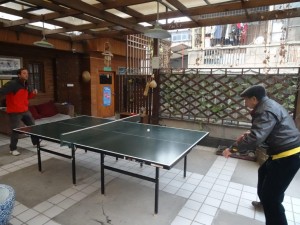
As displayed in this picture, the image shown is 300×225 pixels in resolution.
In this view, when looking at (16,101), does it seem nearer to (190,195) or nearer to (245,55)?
(190,195)

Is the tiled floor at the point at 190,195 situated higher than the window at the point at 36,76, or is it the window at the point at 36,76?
the window at the point at 36,76

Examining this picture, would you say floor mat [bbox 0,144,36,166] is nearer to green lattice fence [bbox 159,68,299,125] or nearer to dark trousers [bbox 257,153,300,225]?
green lattice fence [bbox 159,68,299,125]

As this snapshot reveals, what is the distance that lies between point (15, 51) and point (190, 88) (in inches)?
193

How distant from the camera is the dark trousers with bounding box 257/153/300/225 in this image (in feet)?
5.93

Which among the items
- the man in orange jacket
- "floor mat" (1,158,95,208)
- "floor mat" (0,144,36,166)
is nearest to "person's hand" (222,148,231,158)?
"floor mat" (1,158,95,208)

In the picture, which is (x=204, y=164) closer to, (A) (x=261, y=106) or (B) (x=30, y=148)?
(A) (x=261, y=106)

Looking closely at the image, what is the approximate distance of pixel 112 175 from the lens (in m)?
3.26

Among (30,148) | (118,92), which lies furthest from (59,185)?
(118,92)

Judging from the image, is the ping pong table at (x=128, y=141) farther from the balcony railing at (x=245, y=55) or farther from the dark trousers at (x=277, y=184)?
the balcony railing at (x=245, y=55)

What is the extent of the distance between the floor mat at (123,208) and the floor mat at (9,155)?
80.0 inches

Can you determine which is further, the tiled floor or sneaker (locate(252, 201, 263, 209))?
sneaker (locate(252, 201, 263, 209))

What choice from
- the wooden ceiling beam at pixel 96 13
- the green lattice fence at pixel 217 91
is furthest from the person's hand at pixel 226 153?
the wooden ceiling beam at pixel 96 13

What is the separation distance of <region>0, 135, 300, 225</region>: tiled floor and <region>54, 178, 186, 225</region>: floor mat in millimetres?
91

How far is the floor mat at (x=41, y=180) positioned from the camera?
2.65 meters
